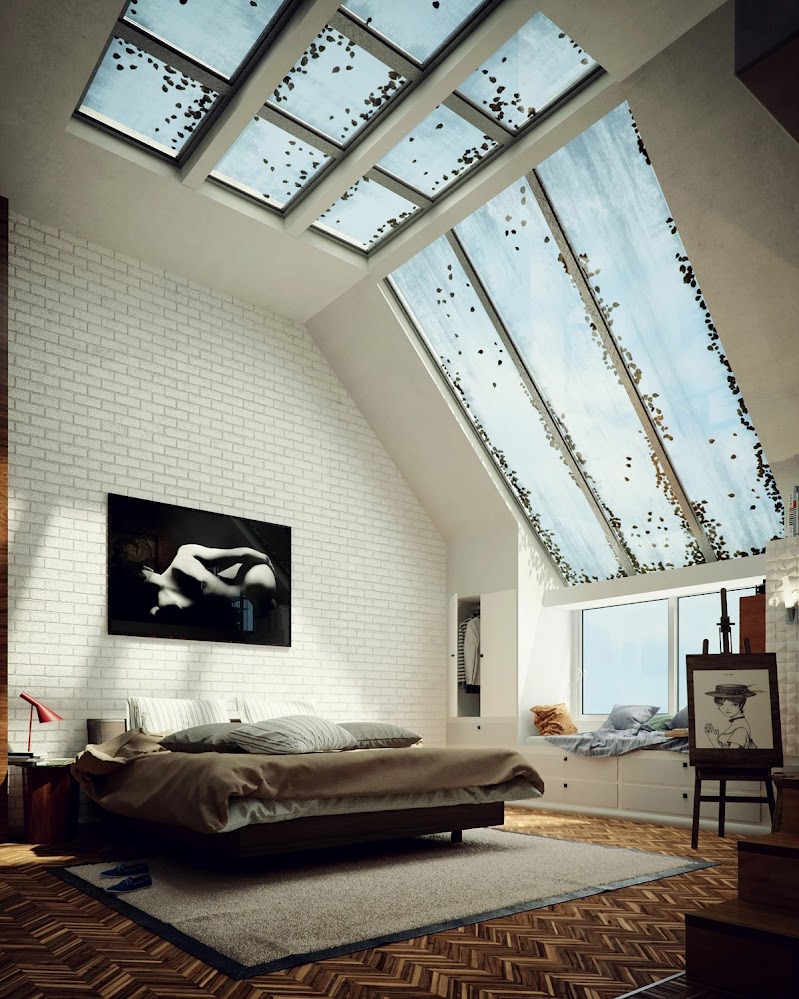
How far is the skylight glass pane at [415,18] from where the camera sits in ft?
15.5

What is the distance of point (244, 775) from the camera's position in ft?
13.1

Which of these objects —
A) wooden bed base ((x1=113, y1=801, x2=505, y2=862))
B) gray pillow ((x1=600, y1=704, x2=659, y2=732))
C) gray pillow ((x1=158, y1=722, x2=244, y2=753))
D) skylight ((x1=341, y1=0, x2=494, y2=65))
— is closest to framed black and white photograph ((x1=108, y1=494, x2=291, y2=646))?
gray pillow ((x1=158, y1=722, x2=244, y2=753))

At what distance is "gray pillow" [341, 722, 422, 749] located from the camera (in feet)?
17.1

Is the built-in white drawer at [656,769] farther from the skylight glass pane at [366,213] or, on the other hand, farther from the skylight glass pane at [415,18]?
the skylight glass pane at [415,18]

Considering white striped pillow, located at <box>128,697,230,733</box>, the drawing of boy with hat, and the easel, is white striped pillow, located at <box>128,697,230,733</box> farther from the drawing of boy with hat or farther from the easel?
the drawing of boy with hat

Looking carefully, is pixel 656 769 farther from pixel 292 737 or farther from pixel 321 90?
pixel 321 90

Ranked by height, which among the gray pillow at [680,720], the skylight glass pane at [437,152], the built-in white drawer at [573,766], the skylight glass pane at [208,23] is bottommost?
the built-in white drawer at [573,766]

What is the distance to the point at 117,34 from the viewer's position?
484 centimetres

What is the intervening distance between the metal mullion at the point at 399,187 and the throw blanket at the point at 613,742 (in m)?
4.32

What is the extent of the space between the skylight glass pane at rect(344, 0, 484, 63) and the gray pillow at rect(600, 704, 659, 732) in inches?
203

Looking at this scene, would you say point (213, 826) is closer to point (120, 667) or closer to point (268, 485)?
point (120, 667)

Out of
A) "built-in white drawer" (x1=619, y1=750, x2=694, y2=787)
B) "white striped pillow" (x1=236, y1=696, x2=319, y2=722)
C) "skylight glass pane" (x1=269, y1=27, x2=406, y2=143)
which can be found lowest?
"built-in white drawer" (x1=619, y1=750, x2=694, y2=787)

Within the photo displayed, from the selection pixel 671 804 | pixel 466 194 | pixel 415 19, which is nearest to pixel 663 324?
pixel 466 194

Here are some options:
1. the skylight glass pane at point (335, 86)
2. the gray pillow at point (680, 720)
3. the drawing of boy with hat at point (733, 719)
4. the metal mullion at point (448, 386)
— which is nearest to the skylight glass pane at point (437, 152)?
the skylight glass pane at point (335, 86)
